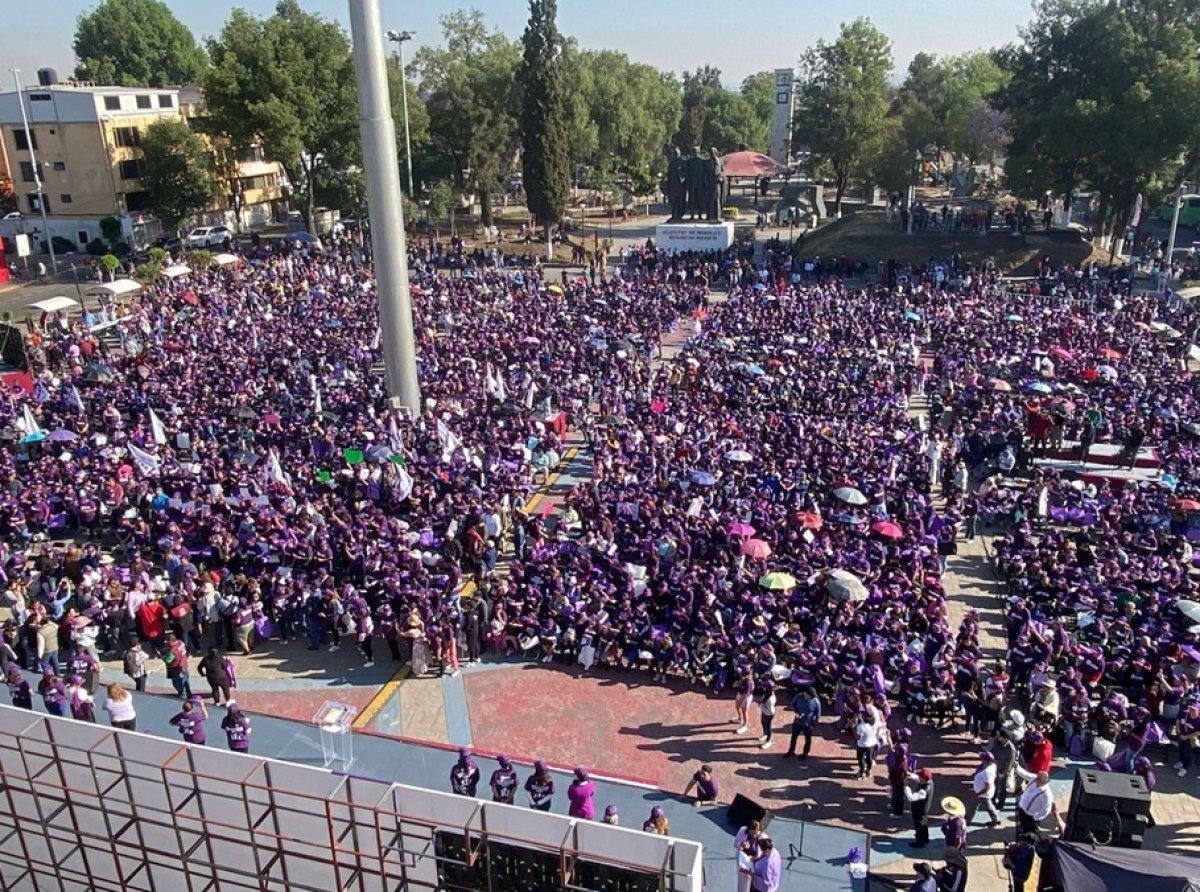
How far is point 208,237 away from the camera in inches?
2200

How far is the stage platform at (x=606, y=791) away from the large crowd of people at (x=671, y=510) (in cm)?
85

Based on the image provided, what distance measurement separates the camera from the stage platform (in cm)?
1148

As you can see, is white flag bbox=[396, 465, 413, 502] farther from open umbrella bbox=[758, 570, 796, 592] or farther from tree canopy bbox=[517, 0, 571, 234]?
tree canopy bbox=[517, 0, 571, 234]

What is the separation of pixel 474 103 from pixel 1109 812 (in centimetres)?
5497

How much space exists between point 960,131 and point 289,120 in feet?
146

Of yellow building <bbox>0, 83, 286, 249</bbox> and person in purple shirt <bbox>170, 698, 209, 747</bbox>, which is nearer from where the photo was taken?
person in purple shirt <bbox>170, 698, 209, 747</bbox>

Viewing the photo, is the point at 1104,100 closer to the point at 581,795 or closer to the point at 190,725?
the point at 581,795

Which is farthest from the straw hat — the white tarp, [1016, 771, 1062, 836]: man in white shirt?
the white tarp

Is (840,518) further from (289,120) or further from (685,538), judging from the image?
(289,120)

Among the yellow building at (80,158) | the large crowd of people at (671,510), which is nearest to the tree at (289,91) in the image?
the yellow building at (80,158)

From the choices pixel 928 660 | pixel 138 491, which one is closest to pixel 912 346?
pixel 928 660

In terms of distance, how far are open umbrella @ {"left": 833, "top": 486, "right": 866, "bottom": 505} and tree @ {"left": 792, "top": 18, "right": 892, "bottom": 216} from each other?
45.1m

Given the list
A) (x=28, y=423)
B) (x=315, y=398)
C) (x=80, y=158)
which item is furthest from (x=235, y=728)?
(x=80, y=158)

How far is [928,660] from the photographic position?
14.4 meters
